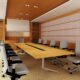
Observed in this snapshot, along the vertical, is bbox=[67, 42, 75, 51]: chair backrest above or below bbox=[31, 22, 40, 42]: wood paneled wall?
below

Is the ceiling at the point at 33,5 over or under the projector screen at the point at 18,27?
over

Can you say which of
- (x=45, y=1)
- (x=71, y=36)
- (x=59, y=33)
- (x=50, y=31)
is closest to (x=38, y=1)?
(x=45, y=1)

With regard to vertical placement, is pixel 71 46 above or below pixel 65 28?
below

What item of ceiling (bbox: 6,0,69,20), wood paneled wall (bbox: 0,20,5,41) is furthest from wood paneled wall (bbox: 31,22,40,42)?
ceiling (bbox: 6,0,69,20)

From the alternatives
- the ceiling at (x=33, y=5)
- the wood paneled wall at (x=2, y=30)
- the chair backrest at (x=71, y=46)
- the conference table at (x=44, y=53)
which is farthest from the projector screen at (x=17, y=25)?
the conference table at (x=44, y=53)

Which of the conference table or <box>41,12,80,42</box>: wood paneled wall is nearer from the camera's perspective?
the conference table

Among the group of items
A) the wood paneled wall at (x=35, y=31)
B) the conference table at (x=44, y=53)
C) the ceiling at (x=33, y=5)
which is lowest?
the conference table at (x=44, y=53)

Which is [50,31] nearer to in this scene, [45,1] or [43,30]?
[43,30]

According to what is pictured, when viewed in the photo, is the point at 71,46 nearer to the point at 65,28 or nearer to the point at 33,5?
the point at 65,28

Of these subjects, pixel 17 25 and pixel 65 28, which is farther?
pixel 17 25

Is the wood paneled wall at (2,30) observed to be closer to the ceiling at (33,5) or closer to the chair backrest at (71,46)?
the ceiling at (33,5)

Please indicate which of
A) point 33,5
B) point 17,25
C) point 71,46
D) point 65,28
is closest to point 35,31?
point 17,25

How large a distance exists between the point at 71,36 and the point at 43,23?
466cm

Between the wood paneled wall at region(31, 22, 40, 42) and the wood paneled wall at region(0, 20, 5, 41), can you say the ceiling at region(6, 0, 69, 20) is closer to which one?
the wood paneled wall at region(0, 20, 5, 41)
